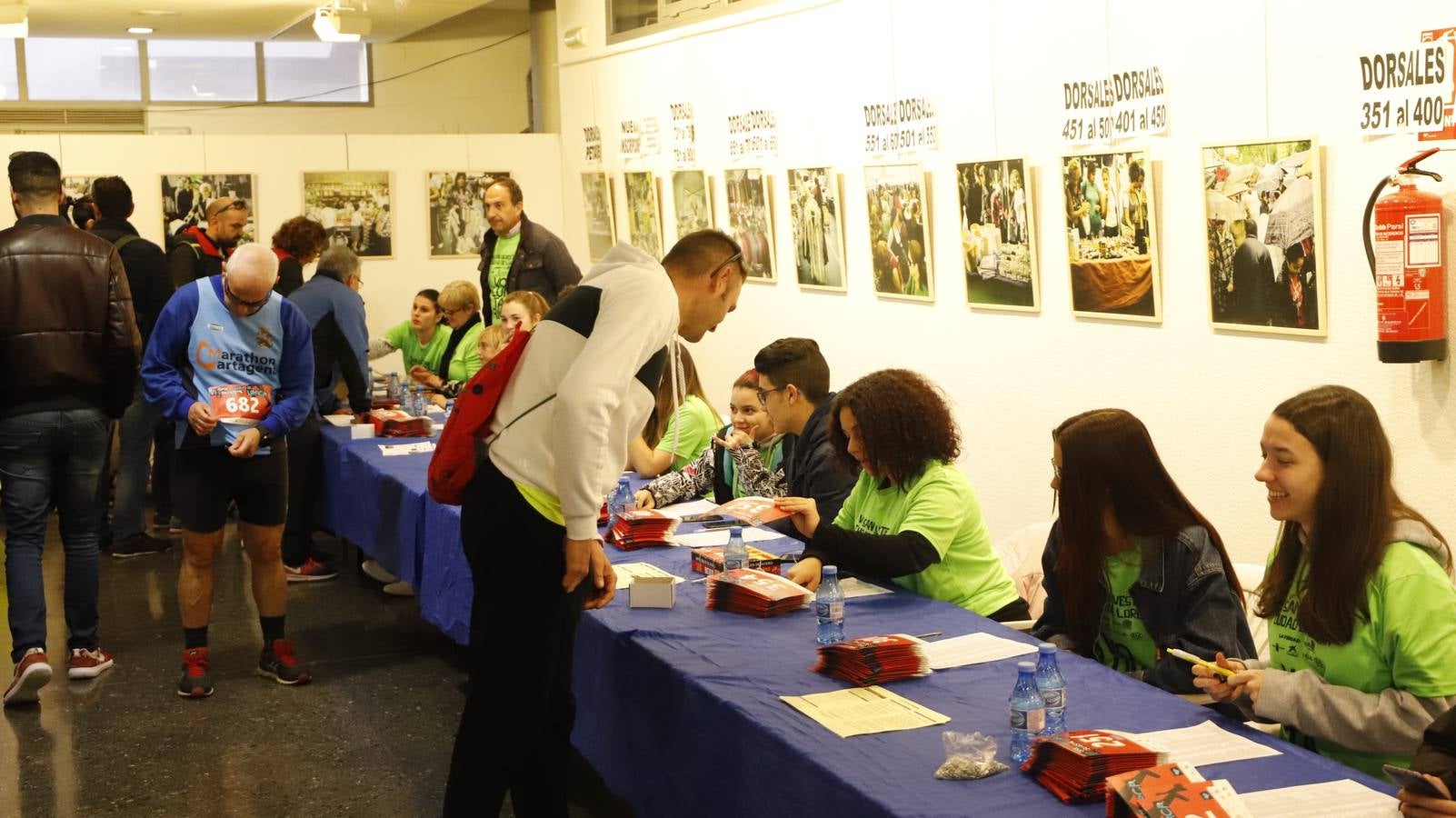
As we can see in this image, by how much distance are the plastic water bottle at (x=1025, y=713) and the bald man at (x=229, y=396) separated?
3.27m

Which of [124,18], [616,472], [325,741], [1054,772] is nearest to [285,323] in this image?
[325,741]

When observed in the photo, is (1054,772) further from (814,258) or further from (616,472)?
(814,258)

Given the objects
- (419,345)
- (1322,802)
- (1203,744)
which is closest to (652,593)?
(1203,744)

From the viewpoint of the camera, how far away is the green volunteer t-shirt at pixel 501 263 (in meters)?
7.90

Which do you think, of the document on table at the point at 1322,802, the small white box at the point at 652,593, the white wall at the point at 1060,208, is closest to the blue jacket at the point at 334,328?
the white wall at the point at 1060,208

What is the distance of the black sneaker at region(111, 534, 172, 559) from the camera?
774 centimetres

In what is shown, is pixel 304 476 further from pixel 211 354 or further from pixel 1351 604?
A: pixel 1351 604

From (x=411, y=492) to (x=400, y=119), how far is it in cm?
917

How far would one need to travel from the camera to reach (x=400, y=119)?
13.7 m

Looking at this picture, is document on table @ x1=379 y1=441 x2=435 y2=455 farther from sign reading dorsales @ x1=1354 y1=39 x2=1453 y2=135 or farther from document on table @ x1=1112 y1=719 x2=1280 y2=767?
document on table @ x1=1112 y1=719 x2=1280 y2=767

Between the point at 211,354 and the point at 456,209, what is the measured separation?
19.7ft

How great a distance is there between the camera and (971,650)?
3029 mm

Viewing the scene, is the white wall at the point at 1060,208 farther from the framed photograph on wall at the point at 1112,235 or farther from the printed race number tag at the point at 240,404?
the printed race number tag at the point at 240,404

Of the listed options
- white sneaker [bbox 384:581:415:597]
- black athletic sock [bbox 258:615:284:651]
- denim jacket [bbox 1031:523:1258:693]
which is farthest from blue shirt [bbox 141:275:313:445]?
denim jacket [bbox 1031:523:1258:693]
